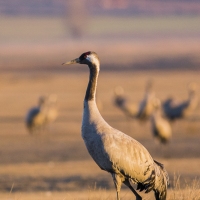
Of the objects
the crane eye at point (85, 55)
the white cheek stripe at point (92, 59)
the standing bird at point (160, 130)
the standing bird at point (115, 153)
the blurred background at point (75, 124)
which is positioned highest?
the crane eye at point (85, 55)

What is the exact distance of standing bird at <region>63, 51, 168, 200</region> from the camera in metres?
8.91

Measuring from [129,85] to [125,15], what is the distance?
102560 mm

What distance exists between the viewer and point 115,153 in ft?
29.4

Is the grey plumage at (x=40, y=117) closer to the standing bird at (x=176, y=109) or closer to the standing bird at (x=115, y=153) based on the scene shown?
the standing bird at (x=176, y=109)

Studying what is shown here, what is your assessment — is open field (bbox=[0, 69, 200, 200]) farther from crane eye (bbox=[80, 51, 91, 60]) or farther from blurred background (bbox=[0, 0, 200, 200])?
crane eye (bbox=[80, 51, 91, 60])

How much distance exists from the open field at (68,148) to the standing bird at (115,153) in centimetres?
38

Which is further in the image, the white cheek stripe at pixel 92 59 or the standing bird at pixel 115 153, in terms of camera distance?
the white cheek stripe at pixel 92 59

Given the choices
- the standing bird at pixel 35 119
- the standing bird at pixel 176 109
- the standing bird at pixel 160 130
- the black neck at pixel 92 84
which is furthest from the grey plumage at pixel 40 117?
the black neck at pixel 92 84

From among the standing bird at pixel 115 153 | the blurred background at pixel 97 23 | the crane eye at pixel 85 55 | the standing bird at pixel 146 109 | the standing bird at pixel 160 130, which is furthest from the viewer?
the blurred background at pixel 97 23

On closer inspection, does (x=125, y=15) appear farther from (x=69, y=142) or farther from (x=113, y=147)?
(x=113, y=147)

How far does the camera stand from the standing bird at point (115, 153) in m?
8.91

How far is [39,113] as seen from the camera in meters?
19.4

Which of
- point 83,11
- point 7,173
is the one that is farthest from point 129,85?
point 83,11

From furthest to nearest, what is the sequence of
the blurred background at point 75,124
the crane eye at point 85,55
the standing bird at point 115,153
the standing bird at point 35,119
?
the standing bird at point 35,119 → the blurred background at point 75,124 → the crane eye at point 85,55 → the standing bird at point 115,153
